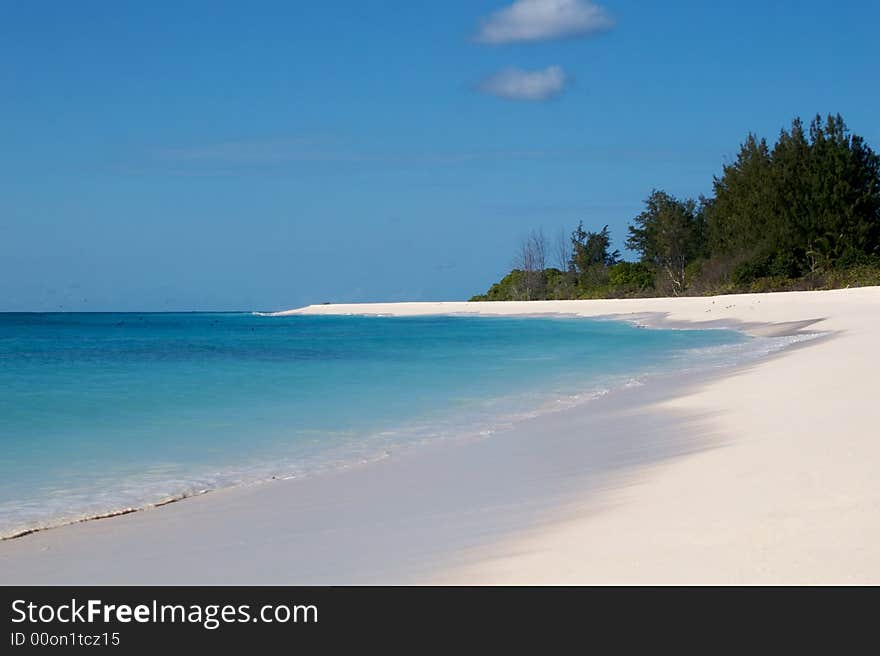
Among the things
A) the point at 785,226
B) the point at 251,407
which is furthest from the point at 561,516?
the point at 785,226

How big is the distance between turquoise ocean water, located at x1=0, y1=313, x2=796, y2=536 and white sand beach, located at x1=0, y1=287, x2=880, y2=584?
0.77m

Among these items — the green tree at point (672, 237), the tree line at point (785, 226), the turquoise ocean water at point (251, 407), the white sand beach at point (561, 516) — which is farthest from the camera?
the green tree at point (672, 237)

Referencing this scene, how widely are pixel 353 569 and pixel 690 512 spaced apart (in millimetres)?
1591

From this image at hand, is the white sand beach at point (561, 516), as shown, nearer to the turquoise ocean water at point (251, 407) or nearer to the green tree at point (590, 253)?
the turquoise ocean water at point (251, 407)

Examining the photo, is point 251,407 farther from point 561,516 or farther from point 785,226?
point 785,226

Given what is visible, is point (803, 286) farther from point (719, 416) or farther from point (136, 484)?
point (136, 484)

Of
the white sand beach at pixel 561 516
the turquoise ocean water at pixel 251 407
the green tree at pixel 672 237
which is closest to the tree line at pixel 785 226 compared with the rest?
the green tree at pixel 672 237

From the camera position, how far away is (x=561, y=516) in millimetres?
4418

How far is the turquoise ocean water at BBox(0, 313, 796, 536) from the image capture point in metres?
6.65

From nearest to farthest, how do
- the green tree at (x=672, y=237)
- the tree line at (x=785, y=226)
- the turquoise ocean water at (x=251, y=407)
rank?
the turquoise ocean water at (x=251, y=407) < the tree line at (x=785, y=226) < the green tree at (x=672, y=237)

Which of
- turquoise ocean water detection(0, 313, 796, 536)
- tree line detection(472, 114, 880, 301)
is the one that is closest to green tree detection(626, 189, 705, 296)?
tree line detection(472, 114, 880, 301)

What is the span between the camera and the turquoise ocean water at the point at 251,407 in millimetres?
6652

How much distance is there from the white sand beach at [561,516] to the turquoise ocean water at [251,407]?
30.5 inches

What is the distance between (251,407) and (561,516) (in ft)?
24.2
